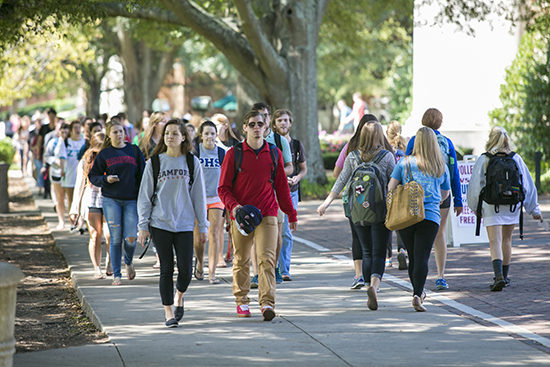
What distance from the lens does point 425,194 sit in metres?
6.91

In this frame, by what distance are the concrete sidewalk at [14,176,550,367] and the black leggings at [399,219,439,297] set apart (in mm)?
310

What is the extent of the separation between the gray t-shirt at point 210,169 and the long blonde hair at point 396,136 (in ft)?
7.40

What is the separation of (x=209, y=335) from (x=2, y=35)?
21.8ft

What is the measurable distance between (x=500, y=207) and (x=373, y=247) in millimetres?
1666

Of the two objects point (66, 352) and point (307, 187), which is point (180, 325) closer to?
point (66, 352)

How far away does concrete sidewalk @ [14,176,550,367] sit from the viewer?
5398mm

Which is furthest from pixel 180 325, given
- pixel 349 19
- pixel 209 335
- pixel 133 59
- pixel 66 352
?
pixel 133 59

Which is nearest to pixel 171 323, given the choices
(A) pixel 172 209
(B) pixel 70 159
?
(A) pixel 172 209

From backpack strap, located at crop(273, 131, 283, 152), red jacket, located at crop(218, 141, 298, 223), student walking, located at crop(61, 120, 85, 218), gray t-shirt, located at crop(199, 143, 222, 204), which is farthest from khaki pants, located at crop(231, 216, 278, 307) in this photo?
student walking, located at crop(61, 120, 85, 218)

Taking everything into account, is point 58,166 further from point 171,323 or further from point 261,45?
point 171,323

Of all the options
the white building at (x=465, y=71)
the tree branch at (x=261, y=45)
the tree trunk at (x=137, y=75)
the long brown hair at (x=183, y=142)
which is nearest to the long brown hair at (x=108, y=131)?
the long brown hair at (x=183, y=142)

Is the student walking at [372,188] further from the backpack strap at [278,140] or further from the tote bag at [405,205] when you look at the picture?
the backpack strap at [278,140]

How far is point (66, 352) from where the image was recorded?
5.69 m

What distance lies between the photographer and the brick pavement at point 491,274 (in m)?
6.96
